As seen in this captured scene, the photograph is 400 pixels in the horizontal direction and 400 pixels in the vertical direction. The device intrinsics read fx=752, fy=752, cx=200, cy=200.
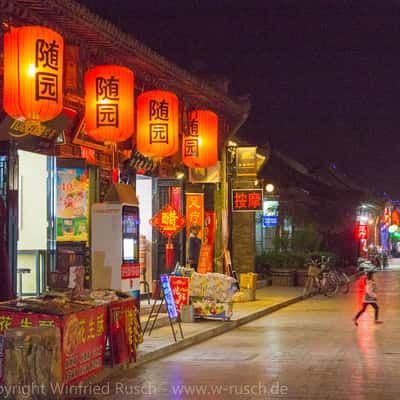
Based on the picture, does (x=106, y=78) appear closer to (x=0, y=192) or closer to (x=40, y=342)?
(x=0, y=192)

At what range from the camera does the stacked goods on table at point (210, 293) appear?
17.7 m

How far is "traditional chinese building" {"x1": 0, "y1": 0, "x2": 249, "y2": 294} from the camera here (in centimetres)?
1302

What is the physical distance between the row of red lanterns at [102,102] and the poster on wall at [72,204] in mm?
1540

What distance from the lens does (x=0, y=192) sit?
12.8m

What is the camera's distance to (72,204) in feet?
52.1

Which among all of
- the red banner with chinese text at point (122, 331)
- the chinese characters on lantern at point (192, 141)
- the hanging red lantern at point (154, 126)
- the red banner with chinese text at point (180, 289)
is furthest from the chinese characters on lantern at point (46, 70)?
the chinese characters on lantern at point (192, 141)

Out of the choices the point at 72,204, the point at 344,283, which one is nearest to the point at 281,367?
the point at 72,204

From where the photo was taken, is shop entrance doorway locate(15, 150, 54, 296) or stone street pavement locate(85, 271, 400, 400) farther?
shop entrance doorway locate(15, 150, 54, 296)

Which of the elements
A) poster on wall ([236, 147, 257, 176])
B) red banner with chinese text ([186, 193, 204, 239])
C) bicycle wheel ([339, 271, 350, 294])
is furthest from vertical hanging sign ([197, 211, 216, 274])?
bicycle wheel ([339, 271, 350, 294])

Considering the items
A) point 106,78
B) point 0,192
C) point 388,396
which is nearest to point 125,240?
point 0,192

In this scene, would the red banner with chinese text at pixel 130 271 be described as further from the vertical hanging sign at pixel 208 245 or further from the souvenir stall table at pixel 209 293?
the vertical hanging sign at pixel 208 245

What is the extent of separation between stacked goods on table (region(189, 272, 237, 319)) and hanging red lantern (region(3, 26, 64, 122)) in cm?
714

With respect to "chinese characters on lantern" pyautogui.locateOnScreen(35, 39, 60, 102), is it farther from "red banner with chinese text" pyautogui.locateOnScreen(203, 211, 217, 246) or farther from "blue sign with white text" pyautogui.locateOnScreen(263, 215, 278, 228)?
"blue sign with white text" pyautogui.locateOnScreen(263, 215, 278, 228)

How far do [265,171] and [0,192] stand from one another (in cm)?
3126
